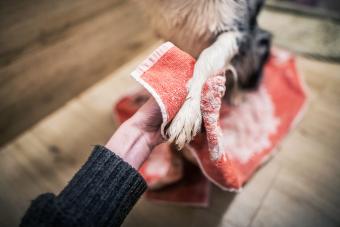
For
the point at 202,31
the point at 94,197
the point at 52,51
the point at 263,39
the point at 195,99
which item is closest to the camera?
the point at 94,197

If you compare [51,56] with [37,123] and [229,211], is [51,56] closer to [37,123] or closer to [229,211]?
[37,123]

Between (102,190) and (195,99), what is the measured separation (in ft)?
1.25

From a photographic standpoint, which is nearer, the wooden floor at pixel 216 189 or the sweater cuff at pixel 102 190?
the sweater cuff at pixel 102 190

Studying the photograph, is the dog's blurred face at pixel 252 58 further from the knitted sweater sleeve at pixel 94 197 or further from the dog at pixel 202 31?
the knitted sweater sleeve at pixel 94 197

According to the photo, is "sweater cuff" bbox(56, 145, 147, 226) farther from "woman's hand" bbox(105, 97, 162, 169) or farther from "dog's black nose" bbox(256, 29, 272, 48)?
"dog's black nose" bbox(256, 29, 272, 48)

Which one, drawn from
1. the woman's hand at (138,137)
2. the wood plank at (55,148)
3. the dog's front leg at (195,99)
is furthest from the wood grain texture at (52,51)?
the dog's front leg at (195,99)

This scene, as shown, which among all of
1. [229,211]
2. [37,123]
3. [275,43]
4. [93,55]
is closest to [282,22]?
[275,43]

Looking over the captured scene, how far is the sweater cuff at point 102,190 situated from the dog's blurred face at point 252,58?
0.71 m

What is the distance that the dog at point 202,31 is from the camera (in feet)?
2.88

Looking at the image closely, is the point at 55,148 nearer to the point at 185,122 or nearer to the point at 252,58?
the point at 185,122

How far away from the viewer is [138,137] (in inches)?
36.8

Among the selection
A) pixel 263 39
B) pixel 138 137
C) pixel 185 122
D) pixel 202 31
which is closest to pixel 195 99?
pixel 185 122

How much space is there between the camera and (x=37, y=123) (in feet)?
5.18

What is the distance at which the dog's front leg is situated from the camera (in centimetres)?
84
